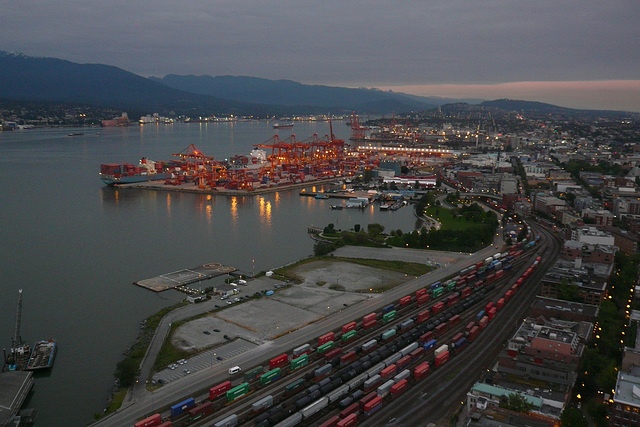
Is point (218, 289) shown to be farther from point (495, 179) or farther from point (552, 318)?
point (495, 179)

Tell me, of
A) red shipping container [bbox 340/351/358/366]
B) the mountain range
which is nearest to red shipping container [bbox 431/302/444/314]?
red shipping container [bbox 340/351/358/366]

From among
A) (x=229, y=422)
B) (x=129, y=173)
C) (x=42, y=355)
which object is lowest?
(x=42, y=355)

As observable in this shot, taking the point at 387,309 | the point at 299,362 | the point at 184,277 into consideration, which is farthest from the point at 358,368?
the point at 184,277

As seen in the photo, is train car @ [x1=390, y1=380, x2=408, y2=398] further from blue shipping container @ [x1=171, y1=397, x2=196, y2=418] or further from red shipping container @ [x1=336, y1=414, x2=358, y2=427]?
blue shipping container @ [x1=171, y1=397, x2=196, y2=418]

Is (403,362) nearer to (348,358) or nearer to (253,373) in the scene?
(348,358)

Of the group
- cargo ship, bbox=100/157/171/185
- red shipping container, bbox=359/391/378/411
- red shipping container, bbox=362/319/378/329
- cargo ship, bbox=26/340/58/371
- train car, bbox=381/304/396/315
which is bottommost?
cargo ship, bbox=26/340/58/371

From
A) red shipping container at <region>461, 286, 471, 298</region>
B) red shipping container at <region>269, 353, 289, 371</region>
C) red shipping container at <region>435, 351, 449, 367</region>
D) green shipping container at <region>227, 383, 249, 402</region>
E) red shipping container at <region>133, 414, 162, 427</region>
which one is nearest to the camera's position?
red shipping container at <region>133, 414, 162, 427</region>
